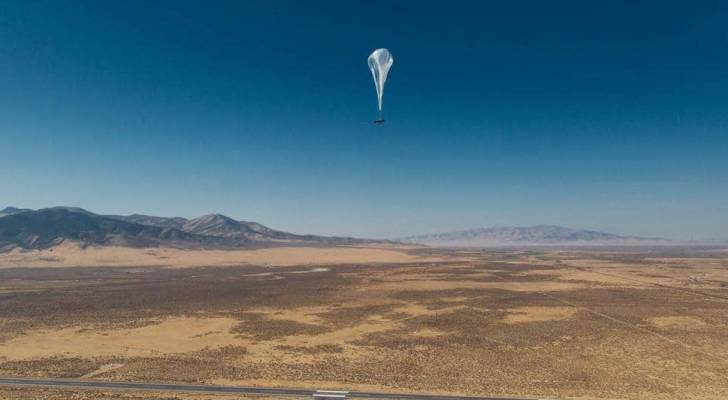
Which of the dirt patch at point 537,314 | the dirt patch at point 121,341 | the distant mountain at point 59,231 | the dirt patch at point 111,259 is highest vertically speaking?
the distant mountain at point 59,231

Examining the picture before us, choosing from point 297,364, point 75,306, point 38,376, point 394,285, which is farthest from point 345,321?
point 75,306

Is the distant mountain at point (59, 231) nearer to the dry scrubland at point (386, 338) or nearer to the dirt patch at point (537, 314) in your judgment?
the dry scrubland at point (386, 338)

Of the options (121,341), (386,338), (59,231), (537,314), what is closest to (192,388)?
(121,341)

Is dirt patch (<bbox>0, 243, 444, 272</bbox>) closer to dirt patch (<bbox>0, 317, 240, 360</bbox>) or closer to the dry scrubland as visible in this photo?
the dry scrubland

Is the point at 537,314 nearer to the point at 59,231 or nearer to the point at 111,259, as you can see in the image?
the point at 111,259

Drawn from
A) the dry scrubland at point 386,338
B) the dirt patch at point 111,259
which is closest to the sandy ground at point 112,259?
the dirt patch at point 111,259

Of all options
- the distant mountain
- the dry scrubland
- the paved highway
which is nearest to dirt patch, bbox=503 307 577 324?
the dry scrubland

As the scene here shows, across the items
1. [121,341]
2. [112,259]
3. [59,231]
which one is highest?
[59,231]

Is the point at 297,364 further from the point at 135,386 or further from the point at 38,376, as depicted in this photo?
the point at 38,376
